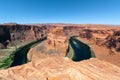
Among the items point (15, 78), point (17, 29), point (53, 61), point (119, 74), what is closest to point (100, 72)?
point (119, 74)

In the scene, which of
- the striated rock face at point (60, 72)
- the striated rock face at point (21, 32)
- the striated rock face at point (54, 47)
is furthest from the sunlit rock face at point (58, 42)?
the striated rock face at point (60, 72)

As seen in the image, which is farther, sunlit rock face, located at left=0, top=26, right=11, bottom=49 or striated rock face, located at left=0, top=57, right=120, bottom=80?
sunlit rock face, located at left=0, top=26, right=11, bottom=49

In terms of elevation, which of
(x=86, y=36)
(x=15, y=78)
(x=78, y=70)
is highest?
(x=78, y=70)

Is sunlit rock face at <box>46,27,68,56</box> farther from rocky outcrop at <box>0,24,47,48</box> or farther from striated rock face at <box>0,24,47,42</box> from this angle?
striated rock face at <box>0,24,47,42</box>

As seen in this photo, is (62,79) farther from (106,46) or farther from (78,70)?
(106,46)

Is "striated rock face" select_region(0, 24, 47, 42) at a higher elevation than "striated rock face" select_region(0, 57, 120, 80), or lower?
lower

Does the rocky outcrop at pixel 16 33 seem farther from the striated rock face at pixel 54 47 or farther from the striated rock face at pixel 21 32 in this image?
the striated rock face at pixel 54 47

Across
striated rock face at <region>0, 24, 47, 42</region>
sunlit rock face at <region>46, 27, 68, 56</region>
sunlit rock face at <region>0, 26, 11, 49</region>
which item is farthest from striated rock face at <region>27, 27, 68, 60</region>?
striated rock face at <region>0, 24, 47, 42</region>
